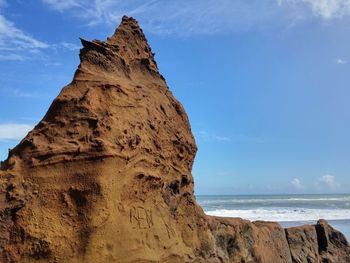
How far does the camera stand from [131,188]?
401 cm

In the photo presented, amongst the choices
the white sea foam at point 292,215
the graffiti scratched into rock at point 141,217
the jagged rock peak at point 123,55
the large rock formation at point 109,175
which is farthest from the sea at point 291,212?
the graffiti scratched into rock at point 141,217

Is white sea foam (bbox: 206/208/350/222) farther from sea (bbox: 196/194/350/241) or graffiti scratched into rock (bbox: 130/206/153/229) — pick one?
graffiti scratched into rock (bbox: 130/206/153/229)

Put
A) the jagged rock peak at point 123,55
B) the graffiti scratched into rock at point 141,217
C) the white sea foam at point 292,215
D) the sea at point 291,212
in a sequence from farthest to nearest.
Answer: the white sea foam at point 292,215 → the sea at point 291,212 → the jagged rock peak at point 123,55 → the graffiti scratched into rock at point 141,217

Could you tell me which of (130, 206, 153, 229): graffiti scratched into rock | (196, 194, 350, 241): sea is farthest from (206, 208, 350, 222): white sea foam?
(130, 206, 153, 229): graffiti scratched into rock

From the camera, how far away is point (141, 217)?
4.05 m

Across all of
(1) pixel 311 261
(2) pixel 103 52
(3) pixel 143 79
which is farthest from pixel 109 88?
(1) pixel 311 261

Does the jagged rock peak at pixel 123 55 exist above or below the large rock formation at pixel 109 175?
above

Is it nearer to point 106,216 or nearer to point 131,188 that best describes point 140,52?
point 131,188

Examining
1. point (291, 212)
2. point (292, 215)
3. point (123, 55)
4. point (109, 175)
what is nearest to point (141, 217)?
point (109, 175)

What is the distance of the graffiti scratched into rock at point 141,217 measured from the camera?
397 cm

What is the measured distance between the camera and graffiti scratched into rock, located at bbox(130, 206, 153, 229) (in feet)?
13.0

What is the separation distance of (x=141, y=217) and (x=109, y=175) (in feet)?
1.79

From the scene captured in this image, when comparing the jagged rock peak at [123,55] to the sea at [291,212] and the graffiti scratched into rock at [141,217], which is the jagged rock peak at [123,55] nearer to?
the graffiti scratched into rock at [141,217]

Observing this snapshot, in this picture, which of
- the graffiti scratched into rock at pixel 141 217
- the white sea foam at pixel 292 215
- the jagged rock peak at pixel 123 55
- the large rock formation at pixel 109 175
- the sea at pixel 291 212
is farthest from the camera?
the white sea foam at pixel 292 215
